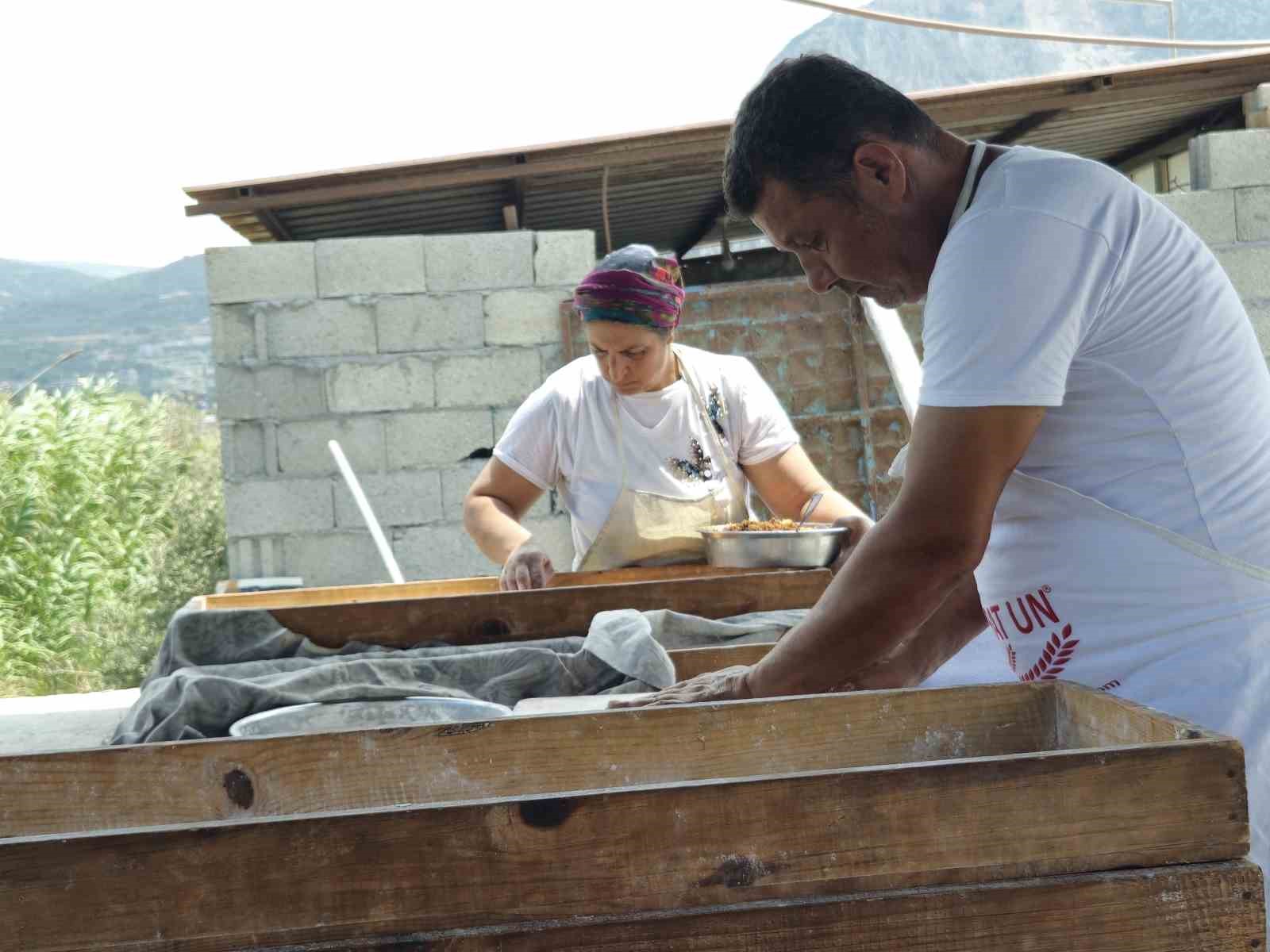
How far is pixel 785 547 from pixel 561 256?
150 inches

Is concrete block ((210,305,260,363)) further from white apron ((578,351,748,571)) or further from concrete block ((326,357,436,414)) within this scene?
white apron ((578,351,748,571))

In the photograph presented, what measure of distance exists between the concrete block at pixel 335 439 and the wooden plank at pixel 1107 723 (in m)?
5.17

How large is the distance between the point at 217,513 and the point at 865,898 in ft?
34.5

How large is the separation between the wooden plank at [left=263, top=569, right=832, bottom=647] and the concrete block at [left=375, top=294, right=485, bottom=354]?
3949mm

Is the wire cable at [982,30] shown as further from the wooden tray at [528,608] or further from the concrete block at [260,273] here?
the wooden tray at [528,608]

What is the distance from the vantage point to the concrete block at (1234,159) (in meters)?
6.35

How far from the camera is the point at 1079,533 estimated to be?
4.57 ft

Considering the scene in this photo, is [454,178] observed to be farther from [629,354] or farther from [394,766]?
[394,766]

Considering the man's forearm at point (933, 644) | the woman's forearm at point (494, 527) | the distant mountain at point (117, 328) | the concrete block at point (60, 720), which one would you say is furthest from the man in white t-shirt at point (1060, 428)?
the distant mountain at point (117, 328)

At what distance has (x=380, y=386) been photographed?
6.22m

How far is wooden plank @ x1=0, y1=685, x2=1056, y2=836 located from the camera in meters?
1.29

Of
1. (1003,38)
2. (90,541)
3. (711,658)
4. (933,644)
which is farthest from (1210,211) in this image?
(1003,38)

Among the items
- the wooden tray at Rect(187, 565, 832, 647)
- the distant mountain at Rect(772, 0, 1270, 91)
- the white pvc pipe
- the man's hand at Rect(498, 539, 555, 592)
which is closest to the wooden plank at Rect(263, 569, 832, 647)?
the wooden tray at Rect(187, 565, 832, 647)

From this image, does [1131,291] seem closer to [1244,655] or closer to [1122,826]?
[1244,655]
